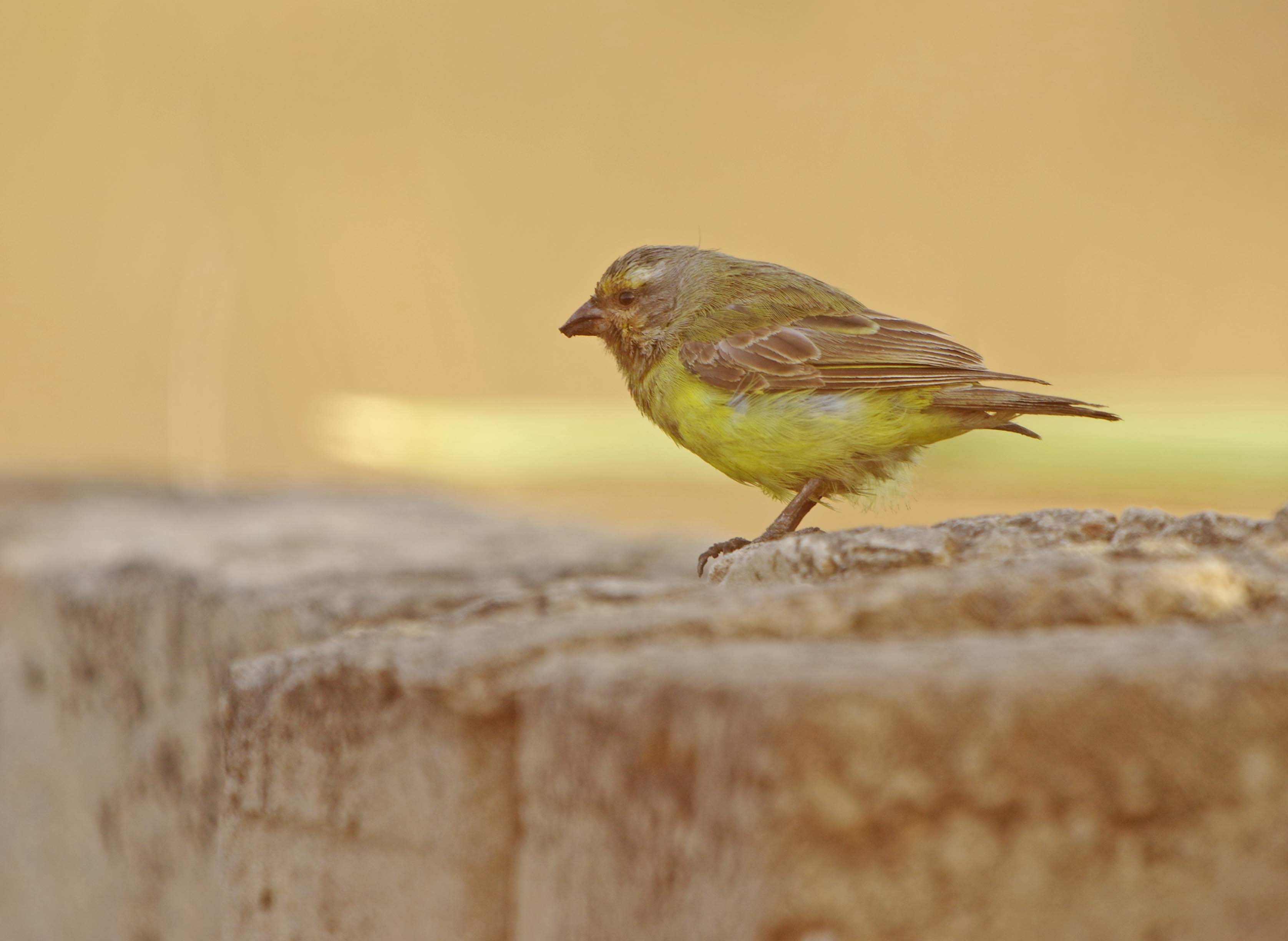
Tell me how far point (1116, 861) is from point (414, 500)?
407 cm

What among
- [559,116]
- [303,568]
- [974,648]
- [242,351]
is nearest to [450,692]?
[974,648]

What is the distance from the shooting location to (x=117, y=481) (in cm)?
550

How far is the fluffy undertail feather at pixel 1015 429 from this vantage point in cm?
315

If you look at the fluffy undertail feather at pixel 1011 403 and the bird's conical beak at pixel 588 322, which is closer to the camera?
the fluffy undertail feather at pixel 1011 403

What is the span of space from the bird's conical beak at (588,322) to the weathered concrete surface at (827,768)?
1967mm

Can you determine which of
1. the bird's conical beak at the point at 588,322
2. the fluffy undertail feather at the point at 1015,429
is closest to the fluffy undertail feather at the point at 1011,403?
the fluffy undertail feather at the point at 1015,429

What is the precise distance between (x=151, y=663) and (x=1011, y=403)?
1869mm

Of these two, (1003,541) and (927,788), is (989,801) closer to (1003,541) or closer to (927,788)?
(927,788)

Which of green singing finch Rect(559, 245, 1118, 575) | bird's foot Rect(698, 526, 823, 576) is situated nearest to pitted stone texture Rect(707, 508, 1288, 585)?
bird's foot Rect(698, 526, 823, 576)

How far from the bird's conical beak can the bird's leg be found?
728 mm

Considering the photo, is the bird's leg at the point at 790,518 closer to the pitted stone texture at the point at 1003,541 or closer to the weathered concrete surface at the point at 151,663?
the weathered concrete surface at the point at 151,663

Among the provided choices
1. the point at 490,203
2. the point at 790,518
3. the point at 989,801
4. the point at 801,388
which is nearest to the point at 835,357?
the point at 801,388

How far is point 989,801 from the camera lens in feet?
4.05

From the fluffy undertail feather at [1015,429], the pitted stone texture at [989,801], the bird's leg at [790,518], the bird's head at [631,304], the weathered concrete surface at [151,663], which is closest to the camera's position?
the pitted stone texture at [989,801]
